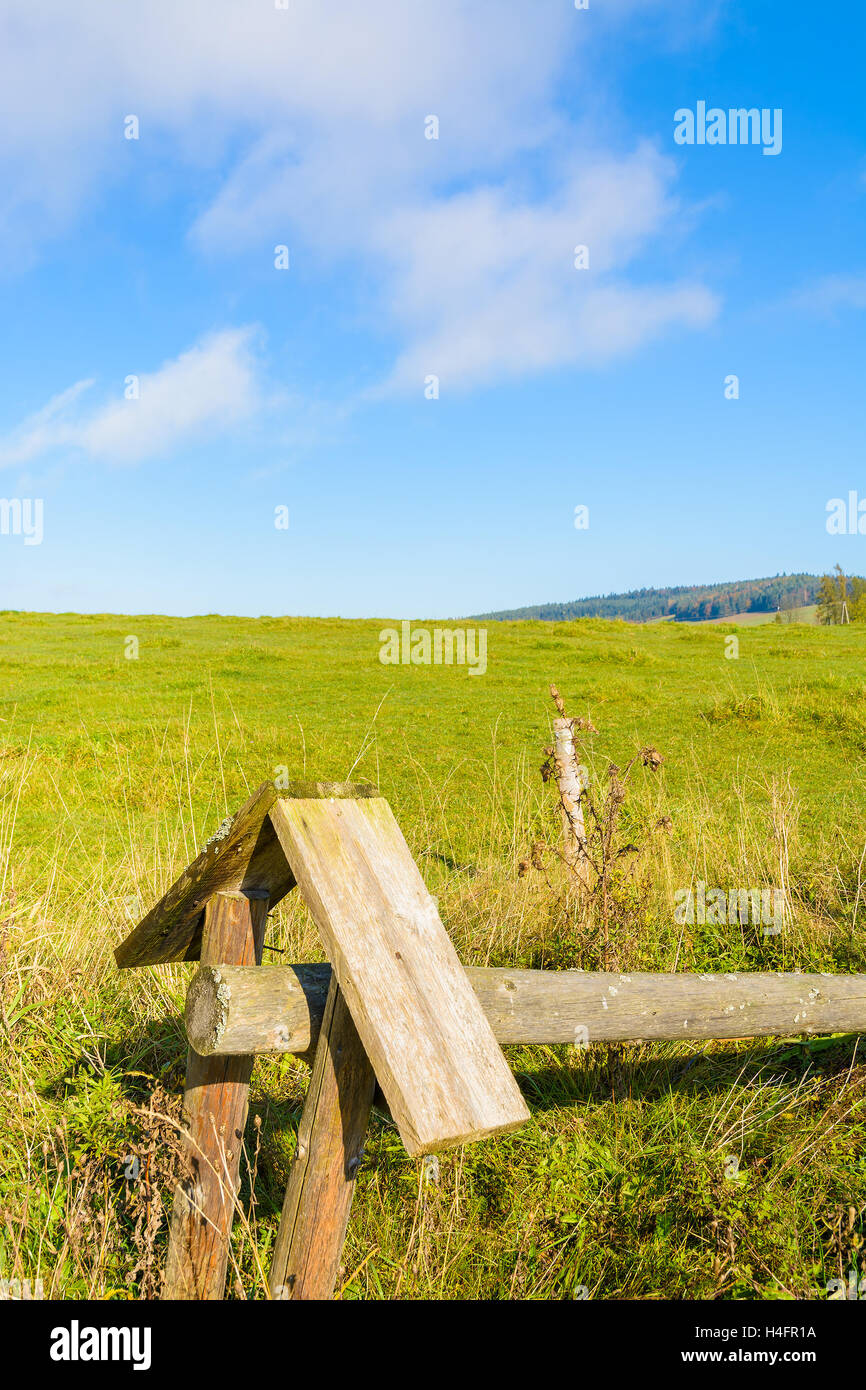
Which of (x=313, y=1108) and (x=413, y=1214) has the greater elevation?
(x=313, y=1108)

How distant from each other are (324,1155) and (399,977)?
553 mm

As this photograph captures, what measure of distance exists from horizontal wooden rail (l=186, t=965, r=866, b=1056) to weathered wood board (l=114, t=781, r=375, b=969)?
27cm

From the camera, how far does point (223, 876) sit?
254 cm

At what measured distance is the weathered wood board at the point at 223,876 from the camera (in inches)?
94.0

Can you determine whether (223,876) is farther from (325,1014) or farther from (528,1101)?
(528,1101)

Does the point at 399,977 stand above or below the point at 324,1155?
above

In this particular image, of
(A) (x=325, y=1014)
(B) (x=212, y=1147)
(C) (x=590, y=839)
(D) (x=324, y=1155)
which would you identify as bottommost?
(B) (x=212, y=1147)

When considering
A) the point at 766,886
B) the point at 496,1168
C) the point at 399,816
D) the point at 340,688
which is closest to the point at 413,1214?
the point at 496,1168

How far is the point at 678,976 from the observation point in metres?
3.36

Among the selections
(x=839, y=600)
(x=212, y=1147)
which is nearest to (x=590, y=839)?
(x=212, y=1147)

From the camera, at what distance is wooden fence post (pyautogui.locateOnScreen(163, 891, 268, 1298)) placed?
2.58m

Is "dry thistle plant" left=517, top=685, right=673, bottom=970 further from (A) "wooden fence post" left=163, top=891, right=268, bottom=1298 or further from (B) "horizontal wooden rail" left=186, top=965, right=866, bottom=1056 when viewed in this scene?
(A) "wooden fence post" left=163, top=891, right=268, bottom=1298
